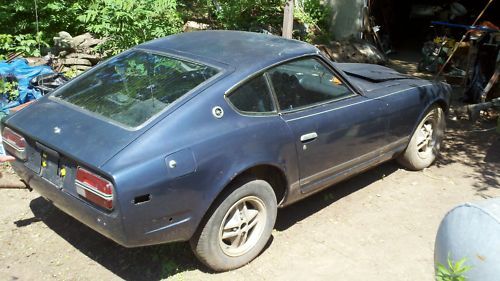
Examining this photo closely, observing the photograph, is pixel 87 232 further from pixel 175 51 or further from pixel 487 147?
pixel 487 147

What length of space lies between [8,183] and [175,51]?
1819 millimetres

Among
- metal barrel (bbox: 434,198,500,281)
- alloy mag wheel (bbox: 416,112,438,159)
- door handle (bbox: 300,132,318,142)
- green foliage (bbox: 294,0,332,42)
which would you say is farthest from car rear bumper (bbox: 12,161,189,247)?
green foliage (bbox: 294,0,332,42)

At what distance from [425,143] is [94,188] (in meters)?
3.72

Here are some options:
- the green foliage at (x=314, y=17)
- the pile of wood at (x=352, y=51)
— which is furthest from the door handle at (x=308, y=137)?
the green foliage at (x=314, y=17)

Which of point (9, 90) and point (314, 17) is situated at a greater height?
point (314, 17)

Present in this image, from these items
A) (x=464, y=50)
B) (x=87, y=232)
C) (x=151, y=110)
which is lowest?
(x=87, y=232)

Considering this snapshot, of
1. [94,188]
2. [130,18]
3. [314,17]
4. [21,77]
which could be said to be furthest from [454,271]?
[314,17]

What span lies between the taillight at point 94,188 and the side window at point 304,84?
147cm

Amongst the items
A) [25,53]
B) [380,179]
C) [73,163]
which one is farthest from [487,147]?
[25,53]

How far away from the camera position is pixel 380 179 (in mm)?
5316

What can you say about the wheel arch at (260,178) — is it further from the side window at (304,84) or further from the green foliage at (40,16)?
the green foliage at (40,16)

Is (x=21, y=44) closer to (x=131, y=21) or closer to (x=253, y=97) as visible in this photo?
(x=131, y=21)

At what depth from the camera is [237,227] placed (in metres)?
3.58

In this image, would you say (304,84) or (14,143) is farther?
(304,84)
